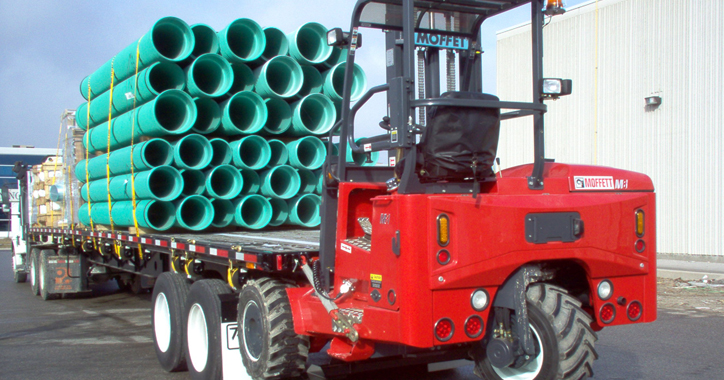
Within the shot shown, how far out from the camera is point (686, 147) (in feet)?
49.3

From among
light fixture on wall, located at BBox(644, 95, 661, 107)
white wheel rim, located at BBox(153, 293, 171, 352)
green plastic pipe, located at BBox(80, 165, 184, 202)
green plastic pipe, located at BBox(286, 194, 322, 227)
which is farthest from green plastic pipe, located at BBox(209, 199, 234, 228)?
light fixture on wall, located at BBox(644, 95, 661, 107)

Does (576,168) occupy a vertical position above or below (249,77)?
below

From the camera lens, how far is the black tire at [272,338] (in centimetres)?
457

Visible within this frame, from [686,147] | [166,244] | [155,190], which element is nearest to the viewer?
[166,244]

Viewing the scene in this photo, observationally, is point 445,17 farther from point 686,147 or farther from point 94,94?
point 686,147

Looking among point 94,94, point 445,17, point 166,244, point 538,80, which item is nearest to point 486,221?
point 538,80

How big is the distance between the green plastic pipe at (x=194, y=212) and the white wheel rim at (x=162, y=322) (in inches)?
30.3

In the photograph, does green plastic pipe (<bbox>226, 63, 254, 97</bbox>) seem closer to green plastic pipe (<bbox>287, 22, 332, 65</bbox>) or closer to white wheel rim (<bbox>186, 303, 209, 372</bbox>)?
green plastic pipe (<bbox>287, 22, 332, 65</bbox>)

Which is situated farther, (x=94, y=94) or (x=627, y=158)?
(x=627, y=158)

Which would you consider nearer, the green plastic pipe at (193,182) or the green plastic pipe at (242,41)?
the green plastic pipe at (193,182)

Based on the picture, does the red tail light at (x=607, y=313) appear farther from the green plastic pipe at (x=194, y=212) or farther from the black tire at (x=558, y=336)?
the green plastic pipe at (x=194, y=212)

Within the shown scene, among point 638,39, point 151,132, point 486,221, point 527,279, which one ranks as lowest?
point 527,279

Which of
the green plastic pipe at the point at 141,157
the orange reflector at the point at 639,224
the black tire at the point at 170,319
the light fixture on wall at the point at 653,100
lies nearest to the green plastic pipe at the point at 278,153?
the green plastic pipe at the point at 141,157

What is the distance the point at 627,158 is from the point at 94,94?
12.4m
